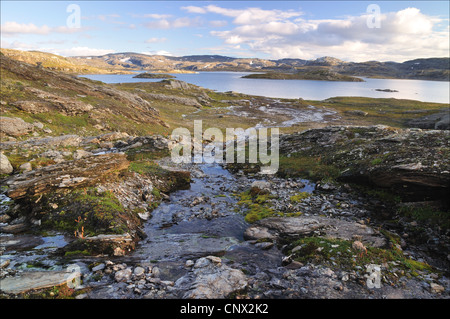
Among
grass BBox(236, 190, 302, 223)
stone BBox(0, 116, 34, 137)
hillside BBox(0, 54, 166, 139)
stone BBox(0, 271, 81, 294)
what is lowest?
grass BBox(236, 190, 302, 223)

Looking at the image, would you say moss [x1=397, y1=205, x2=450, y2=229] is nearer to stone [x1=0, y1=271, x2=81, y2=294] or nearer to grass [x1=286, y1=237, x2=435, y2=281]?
grass [x1=286, y1=237, x2=435, y2=281]

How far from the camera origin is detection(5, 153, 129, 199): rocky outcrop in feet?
46.0

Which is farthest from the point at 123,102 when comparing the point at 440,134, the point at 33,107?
the point at 440,134

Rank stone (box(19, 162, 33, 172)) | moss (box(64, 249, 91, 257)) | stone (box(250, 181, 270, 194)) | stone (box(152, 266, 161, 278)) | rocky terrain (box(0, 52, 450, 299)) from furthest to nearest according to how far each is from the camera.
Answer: stone (box(19, 162, 33, 172)) < stone (box(250, 181, 270, 194)) < moss (box(64, 249, 91, 257)) < stone (box(152, 266, 161, 278)) < rocky terrain (box(0, 52, 450, 299))

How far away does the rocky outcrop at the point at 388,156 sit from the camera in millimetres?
14570

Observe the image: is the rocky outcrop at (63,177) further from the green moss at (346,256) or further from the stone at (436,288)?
the stone at (436,288)

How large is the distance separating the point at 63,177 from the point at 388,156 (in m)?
23.2

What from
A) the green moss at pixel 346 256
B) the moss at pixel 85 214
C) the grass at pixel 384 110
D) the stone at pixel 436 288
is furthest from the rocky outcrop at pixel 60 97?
the grass at pixel 384 110

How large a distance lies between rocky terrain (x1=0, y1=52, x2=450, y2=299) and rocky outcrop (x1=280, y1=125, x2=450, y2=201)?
10 cm

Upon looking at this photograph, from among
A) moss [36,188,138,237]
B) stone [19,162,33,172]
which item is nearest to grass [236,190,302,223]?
moss [36,188,138,237]
